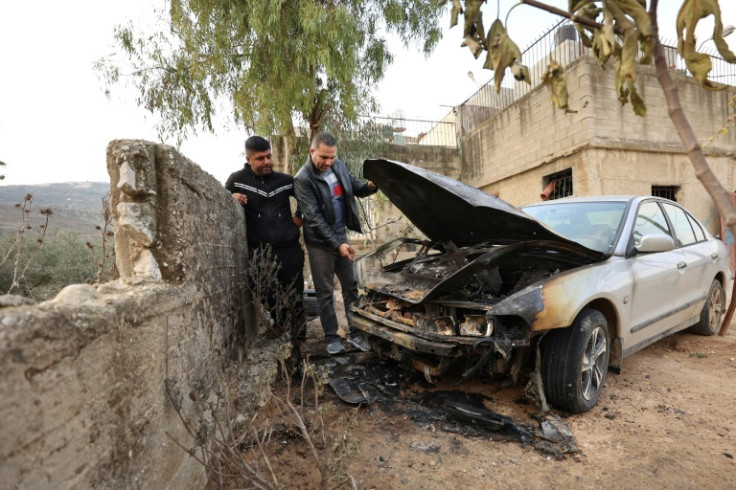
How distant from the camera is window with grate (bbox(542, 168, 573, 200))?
8653 mm

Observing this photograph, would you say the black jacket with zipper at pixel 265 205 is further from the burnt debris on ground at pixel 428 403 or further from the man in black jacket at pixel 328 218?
the burnt debris on ground at pixel 428 403

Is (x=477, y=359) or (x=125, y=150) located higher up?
(x=125, y=150)

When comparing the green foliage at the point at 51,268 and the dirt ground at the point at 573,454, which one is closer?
the dirt ground at the point at 573,454

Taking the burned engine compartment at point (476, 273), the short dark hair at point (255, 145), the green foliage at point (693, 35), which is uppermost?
the short dark hair at point (255, 145)

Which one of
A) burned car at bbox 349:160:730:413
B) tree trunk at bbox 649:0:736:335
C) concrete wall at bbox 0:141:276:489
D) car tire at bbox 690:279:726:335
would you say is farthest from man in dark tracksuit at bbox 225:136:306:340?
car tire at bbox 690:279:726:335

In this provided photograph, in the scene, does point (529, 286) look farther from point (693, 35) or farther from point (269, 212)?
point (269, 212)

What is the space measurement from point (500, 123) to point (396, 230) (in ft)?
13.1

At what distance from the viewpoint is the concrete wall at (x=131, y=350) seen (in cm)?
90

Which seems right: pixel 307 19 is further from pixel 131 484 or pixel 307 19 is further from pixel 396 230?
pixel 131 484

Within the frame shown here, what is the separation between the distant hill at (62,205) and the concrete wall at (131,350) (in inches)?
78.4

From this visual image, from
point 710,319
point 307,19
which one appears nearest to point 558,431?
point 710,319

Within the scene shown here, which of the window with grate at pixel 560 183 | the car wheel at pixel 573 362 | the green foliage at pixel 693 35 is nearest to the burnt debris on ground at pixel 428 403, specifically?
the car wheel at pixel 573 362

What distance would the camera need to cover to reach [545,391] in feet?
8.49

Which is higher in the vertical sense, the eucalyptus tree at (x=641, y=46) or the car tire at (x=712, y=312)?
the eucalyptus tree at (x=641, y=46)
